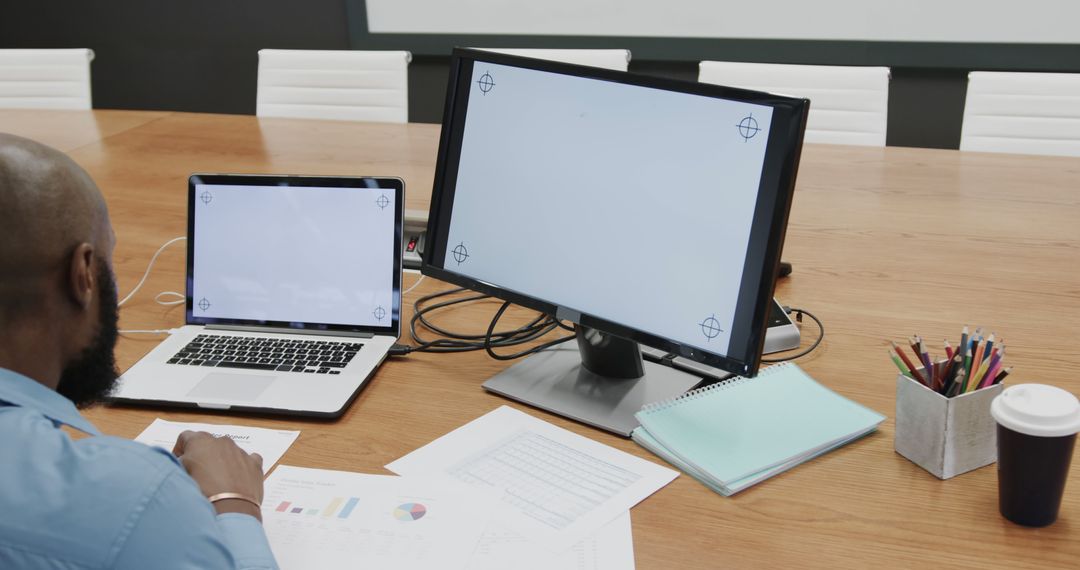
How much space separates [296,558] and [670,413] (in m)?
0.46

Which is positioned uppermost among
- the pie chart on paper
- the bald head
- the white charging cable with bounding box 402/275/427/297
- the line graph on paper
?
the bald head

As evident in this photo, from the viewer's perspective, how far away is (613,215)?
3.75 feet

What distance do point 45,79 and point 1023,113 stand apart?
2.85 metres

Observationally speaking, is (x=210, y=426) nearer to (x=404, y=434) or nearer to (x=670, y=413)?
(x=404, y=434)

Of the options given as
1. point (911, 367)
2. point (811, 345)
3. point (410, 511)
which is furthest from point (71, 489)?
point (811, 345)

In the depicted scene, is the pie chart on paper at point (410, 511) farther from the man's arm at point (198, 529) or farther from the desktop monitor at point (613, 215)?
the desktop monitor at point (613, 215)

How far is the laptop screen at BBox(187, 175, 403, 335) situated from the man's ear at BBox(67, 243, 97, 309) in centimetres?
51

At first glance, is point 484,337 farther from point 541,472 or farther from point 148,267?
point 148,267

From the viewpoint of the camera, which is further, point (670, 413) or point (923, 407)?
point (670, 413)

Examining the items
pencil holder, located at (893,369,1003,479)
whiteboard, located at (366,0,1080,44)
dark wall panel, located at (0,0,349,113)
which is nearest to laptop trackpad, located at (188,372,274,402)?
pencil holder, located at (893,369,1003,479)

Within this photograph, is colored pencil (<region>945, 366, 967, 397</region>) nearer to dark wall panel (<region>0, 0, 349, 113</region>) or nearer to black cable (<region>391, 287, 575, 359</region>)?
black cable (<region>391, 287, 575, 359</region>)

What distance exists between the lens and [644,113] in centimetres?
111

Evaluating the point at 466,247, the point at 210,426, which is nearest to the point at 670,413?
the point at 466,247

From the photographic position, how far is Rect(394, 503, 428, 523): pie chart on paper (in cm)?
99
